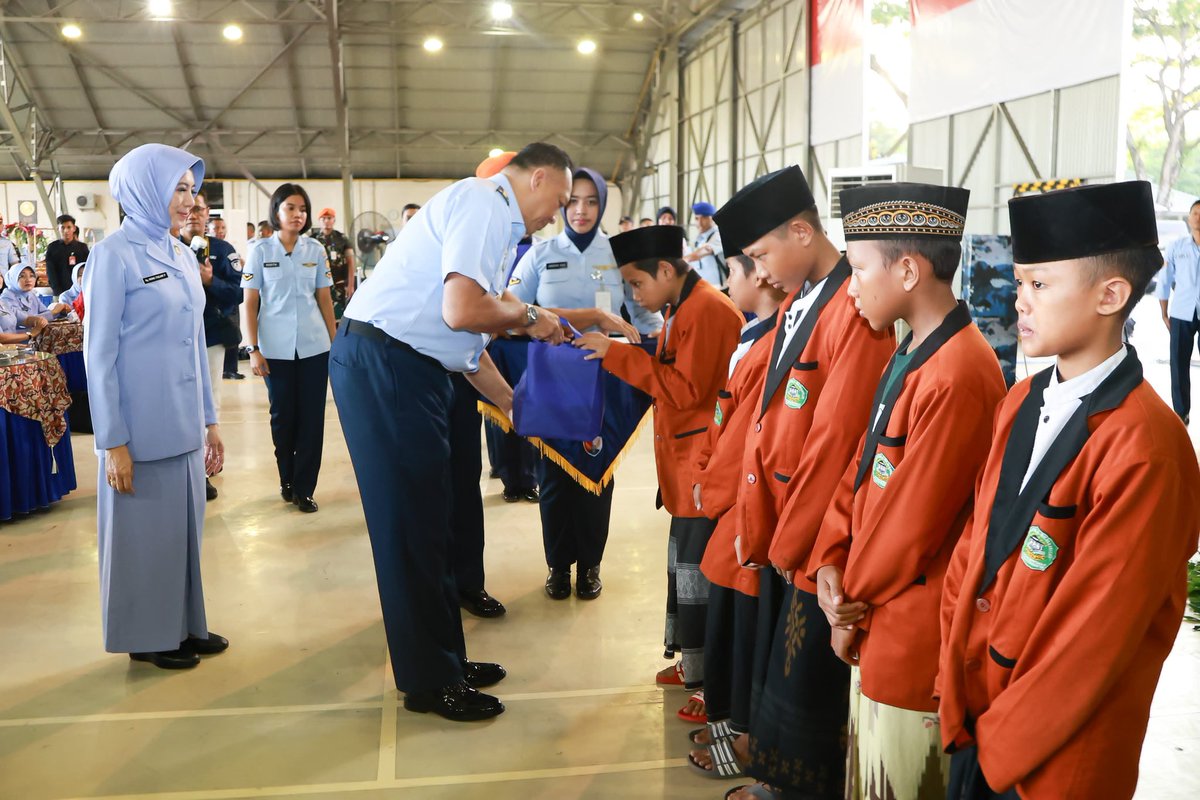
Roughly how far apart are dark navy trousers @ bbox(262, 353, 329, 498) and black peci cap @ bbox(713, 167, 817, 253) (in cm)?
334

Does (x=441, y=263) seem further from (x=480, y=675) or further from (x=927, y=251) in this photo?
(x=927, y=251)

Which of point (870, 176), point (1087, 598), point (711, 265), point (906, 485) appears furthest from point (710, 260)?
point (1087, 598)

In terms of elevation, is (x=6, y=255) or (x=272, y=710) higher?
(x=6, y=255)

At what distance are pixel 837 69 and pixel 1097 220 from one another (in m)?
11.7

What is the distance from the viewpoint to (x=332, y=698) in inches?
115

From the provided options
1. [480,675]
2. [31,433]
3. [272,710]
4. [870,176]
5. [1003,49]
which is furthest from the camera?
[870,176]

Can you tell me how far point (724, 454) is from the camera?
232 cm

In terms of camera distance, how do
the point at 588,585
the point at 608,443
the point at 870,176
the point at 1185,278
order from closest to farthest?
1. the point at 608,443
2. the point at 588,585
3. the point at 1185,278
4. the point at 870,176

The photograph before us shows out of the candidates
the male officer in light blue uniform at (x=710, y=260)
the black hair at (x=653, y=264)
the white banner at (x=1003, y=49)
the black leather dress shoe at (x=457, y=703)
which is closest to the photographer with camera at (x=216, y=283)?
the black leather dress shoe at (x=457, y=703)

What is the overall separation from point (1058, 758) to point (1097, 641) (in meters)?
0.18

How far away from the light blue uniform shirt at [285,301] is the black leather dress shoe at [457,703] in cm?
260

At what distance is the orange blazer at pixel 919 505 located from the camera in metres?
1.53

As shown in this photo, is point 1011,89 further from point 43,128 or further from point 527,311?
point 43,128

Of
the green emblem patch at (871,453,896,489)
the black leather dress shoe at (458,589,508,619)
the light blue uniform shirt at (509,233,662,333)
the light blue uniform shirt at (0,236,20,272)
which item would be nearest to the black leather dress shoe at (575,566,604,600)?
the black leather dress shoe at (458,589,508,619)
